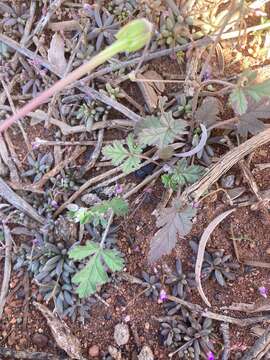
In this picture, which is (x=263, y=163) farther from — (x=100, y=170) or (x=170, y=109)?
(x=100, y=170)

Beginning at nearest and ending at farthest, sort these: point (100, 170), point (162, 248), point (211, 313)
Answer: point (162, 248) → point (211, 313) → point (100, 170)

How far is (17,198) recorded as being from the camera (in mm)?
2389

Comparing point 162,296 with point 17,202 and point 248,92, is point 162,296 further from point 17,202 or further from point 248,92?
point 248,92

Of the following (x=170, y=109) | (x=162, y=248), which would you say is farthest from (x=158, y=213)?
(x=170, y=109)

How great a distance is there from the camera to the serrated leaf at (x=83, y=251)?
6.69 ft

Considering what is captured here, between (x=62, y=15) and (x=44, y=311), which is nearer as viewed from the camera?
(x=44, y=311)

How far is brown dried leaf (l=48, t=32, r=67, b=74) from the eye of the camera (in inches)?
95.1

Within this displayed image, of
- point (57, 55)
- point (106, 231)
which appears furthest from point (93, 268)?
point (57, 55)

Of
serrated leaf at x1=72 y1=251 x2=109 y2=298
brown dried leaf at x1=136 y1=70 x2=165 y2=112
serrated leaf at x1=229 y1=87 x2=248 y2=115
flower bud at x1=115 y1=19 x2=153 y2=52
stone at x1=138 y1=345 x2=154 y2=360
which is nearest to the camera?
flower bud at x1=115 y1=19 x2=153 y2=52

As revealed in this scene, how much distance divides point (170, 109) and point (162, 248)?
651mm

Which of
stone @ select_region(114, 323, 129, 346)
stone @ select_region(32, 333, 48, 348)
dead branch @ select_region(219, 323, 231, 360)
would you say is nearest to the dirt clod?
stone @ select_region(32, 333, 48, 348)

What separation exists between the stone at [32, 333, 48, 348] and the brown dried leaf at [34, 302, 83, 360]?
5 centimetres

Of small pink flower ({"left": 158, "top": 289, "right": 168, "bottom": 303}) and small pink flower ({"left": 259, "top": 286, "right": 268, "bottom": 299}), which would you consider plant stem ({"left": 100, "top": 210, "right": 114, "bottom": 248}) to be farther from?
small pink flower ({"left": 259, "top": 286, "right": 268, "bottom": 299})

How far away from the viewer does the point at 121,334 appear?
7.39ft
